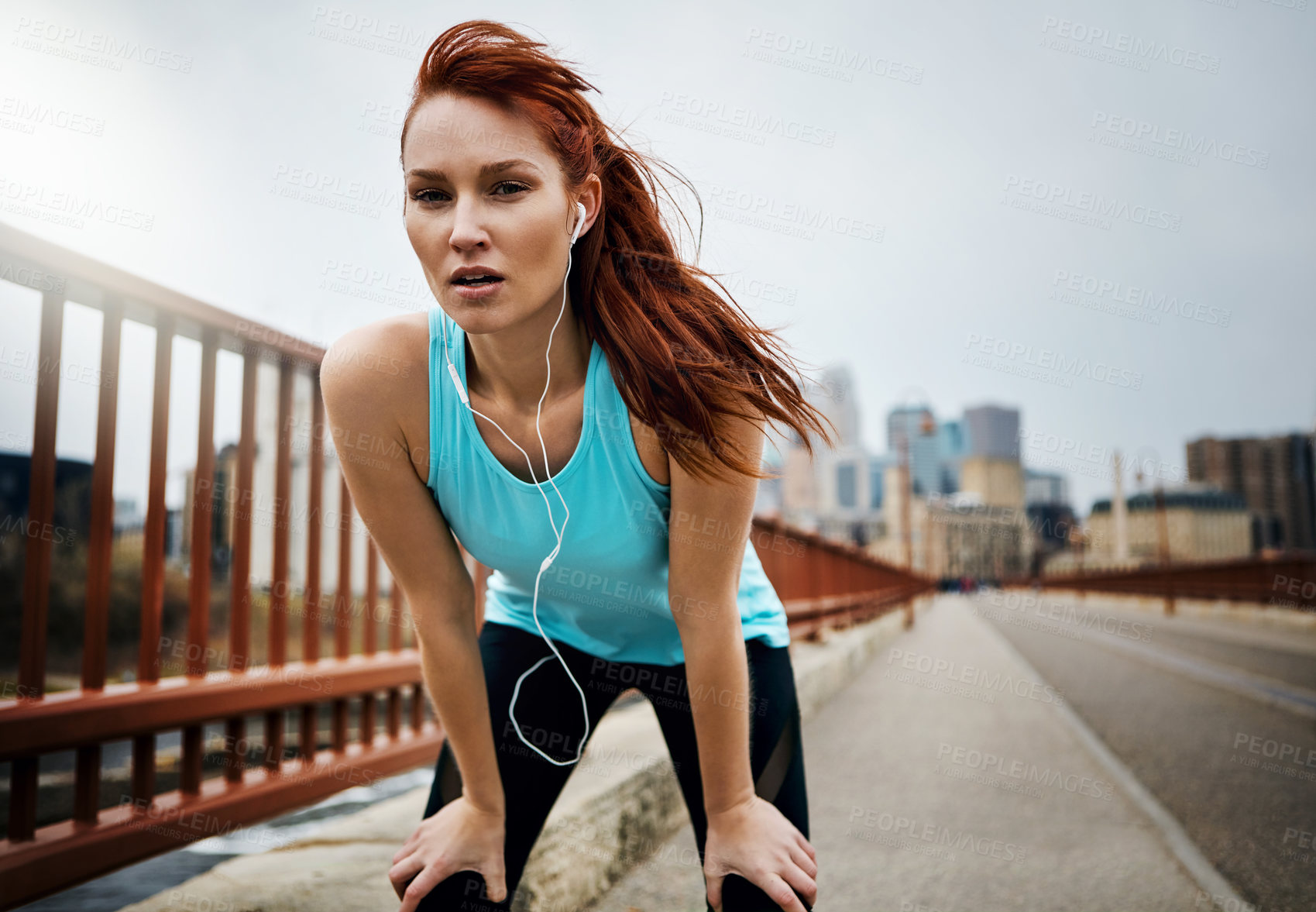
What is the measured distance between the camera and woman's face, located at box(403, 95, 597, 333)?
149 centimetres

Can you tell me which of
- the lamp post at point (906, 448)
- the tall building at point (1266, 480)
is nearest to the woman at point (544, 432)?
the lamp post at point (906, 448)

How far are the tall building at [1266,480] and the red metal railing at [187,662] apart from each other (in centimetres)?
6312

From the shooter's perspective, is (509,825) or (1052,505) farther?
(1052,505)

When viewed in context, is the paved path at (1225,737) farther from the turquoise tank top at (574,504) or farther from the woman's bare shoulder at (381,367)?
the woman's bare shoulder at (381,367)

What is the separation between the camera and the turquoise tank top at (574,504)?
66.8 inches

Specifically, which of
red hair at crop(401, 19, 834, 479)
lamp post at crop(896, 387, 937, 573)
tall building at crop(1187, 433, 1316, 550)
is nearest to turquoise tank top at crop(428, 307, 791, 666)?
red hair at crop(401, 19, 834, 479)

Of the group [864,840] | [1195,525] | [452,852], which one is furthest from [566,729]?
[1195,525]

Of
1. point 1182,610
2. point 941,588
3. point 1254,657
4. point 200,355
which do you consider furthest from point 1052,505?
point 200,355

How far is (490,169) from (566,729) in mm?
1285

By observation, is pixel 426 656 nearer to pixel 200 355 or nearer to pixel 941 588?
pixel 200 355

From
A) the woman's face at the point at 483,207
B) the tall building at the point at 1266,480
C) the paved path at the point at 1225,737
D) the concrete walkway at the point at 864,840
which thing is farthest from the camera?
the tall building at the point at 1266,480

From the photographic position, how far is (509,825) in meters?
1.89

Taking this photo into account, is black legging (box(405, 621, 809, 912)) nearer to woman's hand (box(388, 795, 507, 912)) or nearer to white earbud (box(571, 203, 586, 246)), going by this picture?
woman's hand (box(388, 795, 507, 912))

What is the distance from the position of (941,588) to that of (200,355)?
385 ft
